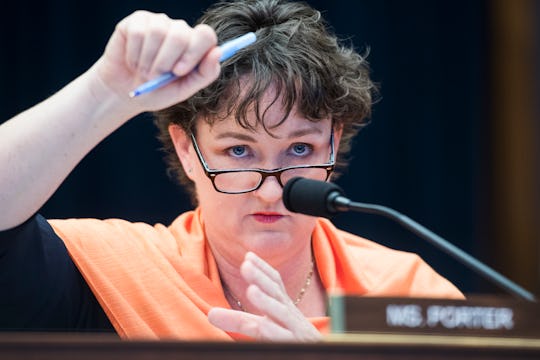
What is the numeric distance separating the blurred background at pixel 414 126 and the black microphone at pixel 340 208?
1.83 metres

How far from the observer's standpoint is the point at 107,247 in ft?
5.72

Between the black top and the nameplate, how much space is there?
0.64 meters

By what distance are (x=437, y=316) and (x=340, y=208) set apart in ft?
0.81

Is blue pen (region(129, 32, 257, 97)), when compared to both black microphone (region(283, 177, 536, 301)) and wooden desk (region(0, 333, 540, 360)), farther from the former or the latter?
wooden desk (region(0, 333, 540, 360))

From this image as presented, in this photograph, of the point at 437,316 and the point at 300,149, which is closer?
the point at 437,316

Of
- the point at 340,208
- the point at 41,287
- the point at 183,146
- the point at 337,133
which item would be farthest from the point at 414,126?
the point at 340,208

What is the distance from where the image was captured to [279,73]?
5.68ft

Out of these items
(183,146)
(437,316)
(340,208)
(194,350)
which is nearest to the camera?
(194,350)

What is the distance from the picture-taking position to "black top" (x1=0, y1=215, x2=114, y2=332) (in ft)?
4.89

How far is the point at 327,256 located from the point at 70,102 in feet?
2.44

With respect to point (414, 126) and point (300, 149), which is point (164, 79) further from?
point (414, 126)

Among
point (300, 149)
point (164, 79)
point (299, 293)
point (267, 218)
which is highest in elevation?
point (164, 79)

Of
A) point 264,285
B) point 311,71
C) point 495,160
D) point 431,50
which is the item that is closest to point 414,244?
point 495,160

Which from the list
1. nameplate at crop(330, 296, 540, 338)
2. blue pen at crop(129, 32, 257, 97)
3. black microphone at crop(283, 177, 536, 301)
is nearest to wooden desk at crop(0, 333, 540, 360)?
nameplate at crop(330, 296, 540, 338)
